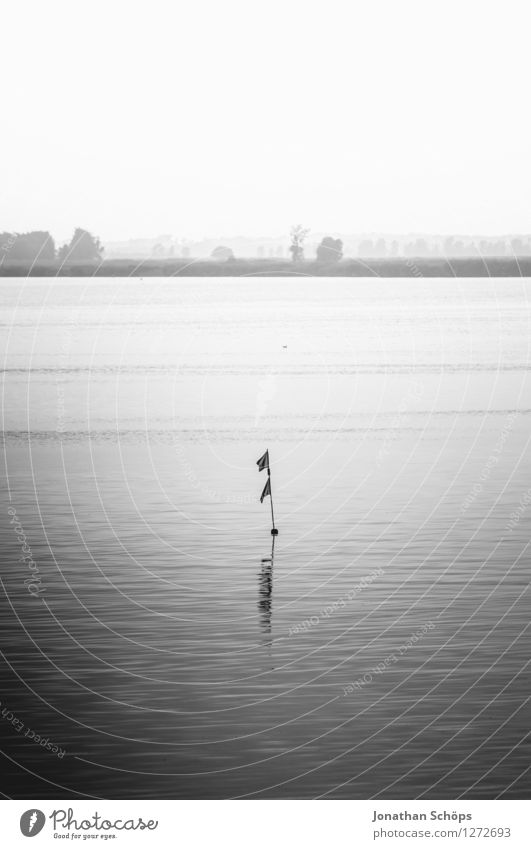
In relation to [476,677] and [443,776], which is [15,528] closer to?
[476,677]

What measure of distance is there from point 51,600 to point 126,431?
6048 centimetres
